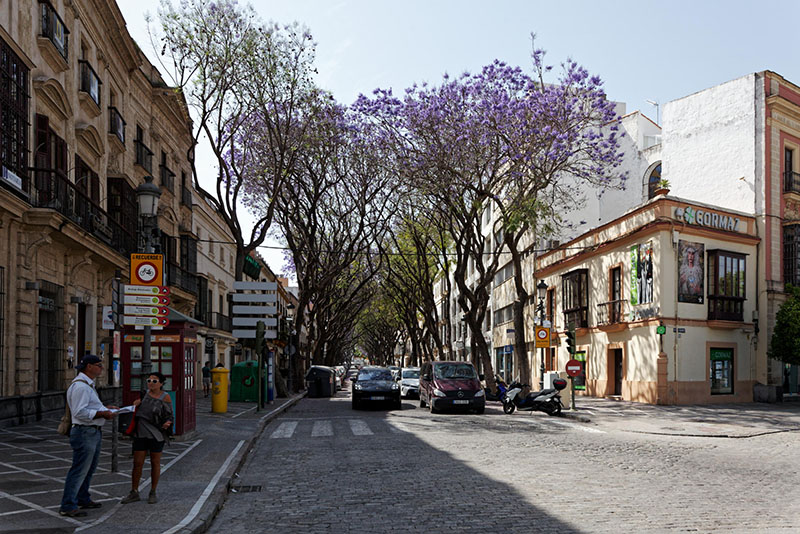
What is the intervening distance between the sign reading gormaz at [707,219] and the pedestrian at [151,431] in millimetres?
21816

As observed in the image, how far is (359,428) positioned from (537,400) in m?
6.48

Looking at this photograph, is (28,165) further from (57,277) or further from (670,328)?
(670,328)

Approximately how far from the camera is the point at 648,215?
26891 mm

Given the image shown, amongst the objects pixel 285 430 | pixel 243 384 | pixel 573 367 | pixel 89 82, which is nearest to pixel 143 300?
pixel 285 430

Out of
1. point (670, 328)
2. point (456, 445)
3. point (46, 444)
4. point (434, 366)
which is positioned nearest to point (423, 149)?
point (434, 366)

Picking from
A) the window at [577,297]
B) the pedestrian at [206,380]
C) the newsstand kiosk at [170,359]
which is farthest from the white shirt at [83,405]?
the pedestrian at [206,380]

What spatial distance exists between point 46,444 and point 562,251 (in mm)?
26659

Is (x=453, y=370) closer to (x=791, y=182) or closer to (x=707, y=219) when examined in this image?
(x=707, y=219)

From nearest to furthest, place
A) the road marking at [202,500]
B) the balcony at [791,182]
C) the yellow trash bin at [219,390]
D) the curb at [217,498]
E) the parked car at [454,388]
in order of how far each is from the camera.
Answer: the road marking at [202,500]
the curb at [217,498]
the yellow trash bin at [219,390]
the parked car at [454,388]
the balcony at [791,182]

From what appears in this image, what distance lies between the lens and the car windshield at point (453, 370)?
23.5 metres

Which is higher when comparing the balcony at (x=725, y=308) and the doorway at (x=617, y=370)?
the balcony at (x=725, y=308)

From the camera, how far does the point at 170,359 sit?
1441 centimetres

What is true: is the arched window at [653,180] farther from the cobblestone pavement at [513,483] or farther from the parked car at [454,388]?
the cobblestone pavement at [513,483]

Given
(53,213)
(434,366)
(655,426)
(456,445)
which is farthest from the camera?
(434,366)
